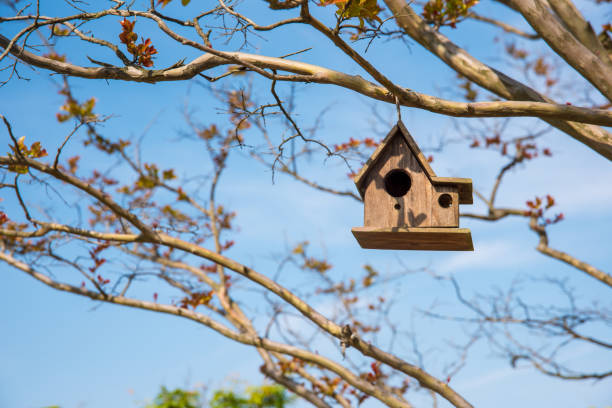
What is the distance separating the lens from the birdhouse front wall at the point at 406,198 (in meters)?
3.52

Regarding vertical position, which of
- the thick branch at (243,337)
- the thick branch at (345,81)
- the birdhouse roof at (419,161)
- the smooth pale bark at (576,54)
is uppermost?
the smooth pale bark at (576,54)

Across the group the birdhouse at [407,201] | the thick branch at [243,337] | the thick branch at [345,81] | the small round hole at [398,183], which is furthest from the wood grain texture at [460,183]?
the thick branch at [243,337]

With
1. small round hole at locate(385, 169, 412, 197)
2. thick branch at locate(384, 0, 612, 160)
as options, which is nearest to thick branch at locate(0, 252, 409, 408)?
small round hole at locate(385, 169, 412, 197)

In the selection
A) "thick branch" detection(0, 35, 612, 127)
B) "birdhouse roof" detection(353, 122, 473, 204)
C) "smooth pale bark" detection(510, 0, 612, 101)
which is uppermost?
"smooth pale bark" detection(510, 0, 612, 101)

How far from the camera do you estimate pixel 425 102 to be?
3.38m

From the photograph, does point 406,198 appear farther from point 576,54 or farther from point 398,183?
point 576,54

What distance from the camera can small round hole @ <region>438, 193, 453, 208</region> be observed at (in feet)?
11.6

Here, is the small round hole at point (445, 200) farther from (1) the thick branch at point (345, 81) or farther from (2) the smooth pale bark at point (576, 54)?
(2) the smooth pale bark at point (576, 54)

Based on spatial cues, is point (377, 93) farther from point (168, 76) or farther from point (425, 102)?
point (168, 76)

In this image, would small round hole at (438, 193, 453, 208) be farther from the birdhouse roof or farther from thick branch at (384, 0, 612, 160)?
thick branch at (384, 0, 612, 160)

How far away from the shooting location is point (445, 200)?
3.58 metres

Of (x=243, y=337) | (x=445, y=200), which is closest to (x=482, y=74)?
(x=445, y=200)

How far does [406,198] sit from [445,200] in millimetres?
239

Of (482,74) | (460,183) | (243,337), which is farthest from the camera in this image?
(243,337)
